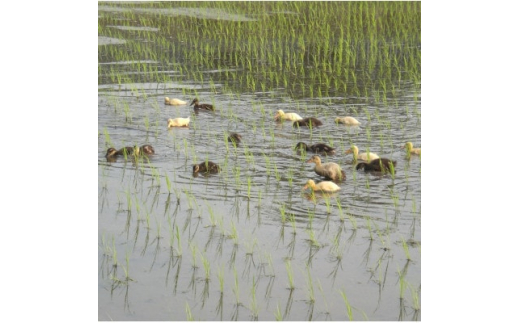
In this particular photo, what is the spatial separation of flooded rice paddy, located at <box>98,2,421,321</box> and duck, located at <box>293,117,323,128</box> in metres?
0.11

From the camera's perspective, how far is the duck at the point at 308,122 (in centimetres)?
Result: 926

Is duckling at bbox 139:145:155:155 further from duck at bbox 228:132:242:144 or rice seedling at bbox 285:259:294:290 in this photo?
rice seedling at bbox 285:259:294:290

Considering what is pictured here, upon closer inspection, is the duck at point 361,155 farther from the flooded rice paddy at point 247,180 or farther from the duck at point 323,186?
the duck at point 323,186

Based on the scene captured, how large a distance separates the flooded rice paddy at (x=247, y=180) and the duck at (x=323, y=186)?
0.06m

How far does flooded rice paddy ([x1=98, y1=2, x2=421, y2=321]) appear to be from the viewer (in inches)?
231

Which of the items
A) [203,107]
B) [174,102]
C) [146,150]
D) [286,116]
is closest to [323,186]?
[146,150]

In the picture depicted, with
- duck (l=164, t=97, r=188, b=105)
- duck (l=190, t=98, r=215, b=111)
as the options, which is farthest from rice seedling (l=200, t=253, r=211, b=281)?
duck (l=164, t=97, r=188, b=105)

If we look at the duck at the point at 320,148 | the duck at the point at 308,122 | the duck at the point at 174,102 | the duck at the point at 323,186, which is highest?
the duck at the point at 174,102

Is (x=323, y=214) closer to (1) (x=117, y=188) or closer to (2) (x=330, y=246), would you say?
(2) (x=330, y=246)

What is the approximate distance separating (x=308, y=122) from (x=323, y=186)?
1956 millimetres

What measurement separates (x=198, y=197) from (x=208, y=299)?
1.70 meters

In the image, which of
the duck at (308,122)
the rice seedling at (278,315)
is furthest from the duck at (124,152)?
the rice seedling at (278,315)

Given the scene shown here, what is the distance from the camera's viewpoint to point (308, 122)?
931cm
